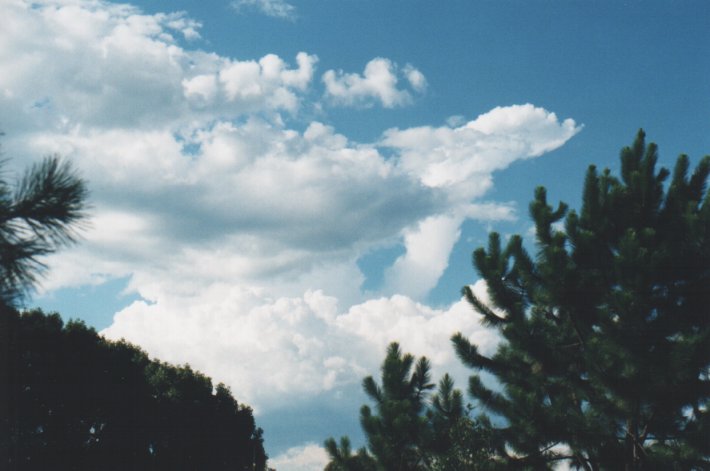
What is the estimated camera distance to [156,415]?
2817 centimetres

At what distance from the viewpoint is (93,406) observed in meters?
24.4

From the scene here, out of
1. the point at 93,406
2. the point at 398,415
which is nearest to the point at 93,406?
the point at 93,406

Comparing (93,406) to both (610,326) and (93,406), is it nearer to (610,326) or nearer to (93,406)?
(93,406)

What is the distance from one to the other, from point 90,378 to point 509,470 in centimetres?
1803

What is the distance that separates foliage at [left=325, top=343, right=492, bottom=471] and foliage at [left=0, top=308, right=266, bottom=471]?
11.1 metres

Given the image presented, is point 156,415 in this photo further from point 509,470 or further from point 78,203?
point 78,203

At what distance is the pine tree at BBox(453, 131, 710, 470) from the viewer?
11.5m

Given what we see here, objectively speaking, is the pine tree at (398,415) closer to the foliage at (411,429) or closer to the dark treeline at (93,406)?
the foliage at (411,429)

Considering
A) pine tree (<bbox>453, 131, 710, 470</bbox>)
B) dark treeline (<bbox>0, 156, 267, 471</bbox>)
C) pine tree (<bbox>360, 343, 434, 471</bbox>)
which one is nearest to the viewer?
Answer: pine tree (<bbox>453, 131, 710, 470</bbox>)

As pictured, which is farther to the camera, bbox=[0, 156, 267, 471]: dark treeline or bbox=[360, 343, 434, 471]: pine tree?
bbox=[0, 156, 267, 471]: dark treeline

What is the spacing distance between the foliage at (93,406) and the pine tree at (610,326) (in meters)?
14.7

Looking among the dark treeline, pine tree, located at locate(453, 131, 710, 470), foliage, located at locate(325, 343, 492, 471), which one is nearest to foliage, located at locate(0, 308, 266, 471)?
the dark treeline

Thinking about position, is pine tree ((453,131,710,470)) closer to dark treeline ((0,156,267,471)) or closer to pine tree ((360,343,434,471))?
pine tree ((360,343,434,471))

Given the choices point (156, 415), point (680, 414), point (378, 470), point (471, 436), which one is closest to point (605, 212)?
point (680, 414)
